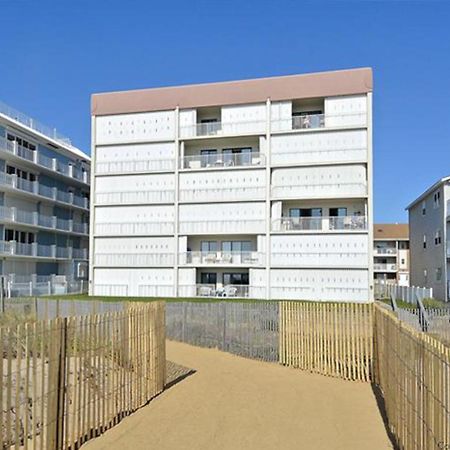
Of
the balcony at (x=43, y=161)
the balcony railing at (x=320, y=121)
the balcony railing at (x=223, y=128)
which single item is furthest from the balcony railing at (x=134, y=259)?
the balcony railing at (x=320, y=121)

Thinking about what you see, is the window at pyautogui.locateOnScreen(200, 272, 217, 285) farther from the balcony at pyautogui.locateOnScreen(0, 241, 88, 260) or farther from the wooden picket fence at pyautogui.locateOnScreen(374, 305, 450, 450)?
the wooden picket fence at pyautogui.locateOnScreen(374, 305, 450, 450)

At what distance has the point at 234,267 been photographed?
126ft

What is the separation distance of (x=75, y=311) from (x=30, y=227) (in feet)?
84.4

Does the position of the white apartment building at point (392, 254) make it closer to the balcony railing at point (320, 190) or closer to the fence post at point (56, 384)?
the balcony railing at point (320, 190)

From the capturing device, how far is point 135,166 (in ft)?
132

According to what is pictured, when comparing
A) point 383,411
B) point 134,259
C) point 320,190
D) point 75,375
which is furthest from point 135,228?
point 75,375

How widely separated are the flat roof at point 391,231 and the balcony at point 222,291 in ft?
138

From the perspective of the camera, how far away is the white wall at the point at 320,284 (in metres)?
35.7

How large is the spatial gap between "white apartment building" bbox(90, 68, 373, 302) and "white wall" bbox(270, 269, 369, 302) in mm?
75

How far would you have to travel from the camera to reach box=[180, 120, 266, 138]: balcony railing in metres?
38.5

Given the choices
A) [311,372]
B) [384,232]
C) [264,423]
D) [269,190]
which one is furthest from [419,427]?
[384,232]

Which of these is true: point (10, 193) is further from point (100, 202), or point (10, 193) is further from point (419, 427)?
point (419, 427)

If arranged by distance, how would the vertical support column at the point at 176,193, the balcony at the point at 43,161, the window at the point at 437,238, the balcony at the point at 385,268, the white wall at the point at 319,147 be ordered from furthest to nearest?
the balcony at the point at 385,268 → the window at the point at 437,238 → the balcony at the point at 43,161 → the vertical support column at the point at 176,193 → the white wall at the point at 319,147

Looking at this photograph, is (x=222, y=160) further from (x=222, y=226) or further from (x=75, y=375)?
(x=75, y=375)
